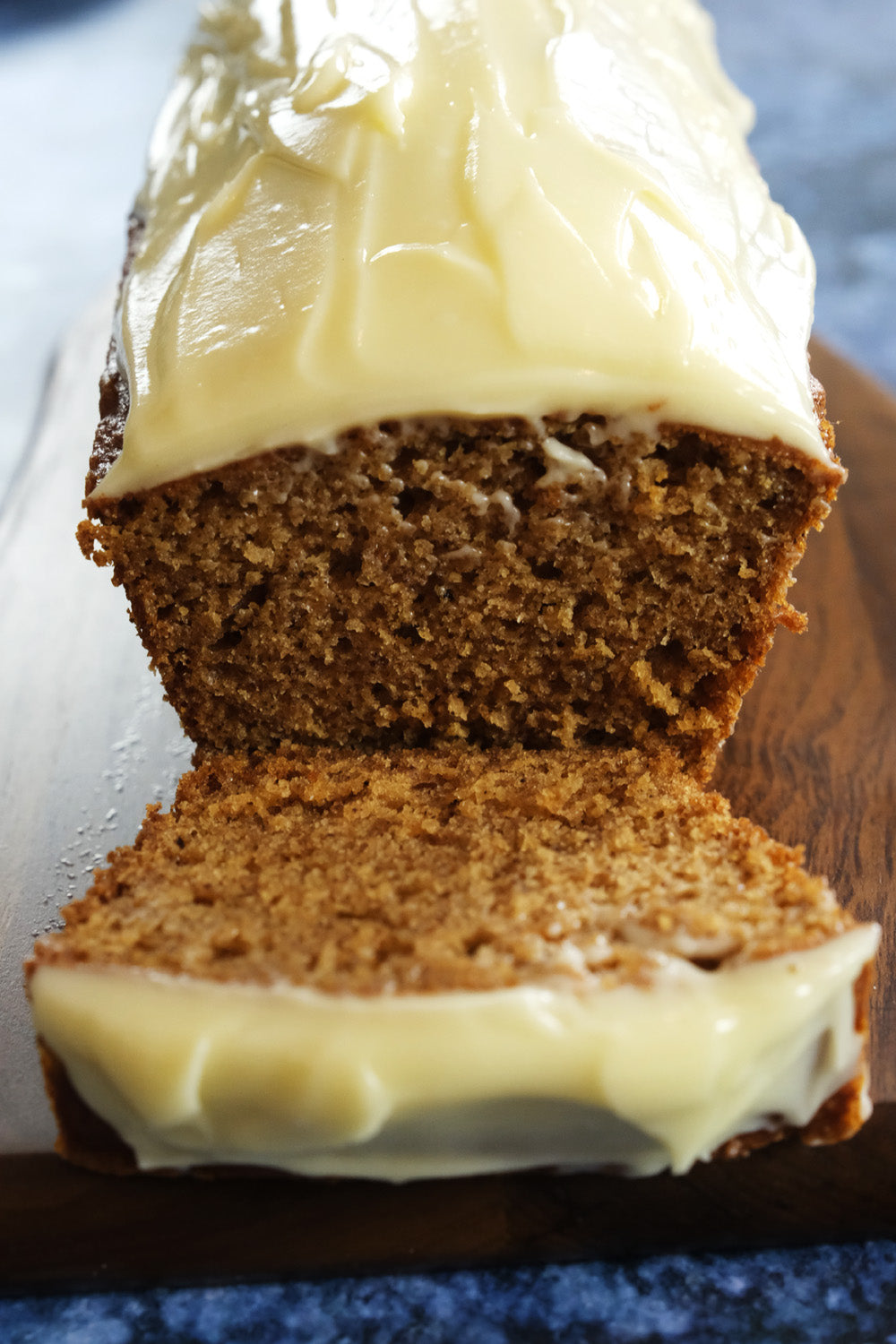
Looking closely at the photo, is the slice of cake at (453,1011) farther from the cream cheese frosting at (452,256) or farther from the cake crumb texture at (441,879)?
the cream cheese frosting at (452,256)

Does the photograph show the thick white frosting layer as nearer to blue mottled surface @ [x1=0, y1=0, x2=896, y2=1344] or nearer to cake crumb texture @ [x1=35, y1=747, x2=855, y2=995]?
cake crumb texture @ [x1=35, y1=747, x2=855, y2=995]

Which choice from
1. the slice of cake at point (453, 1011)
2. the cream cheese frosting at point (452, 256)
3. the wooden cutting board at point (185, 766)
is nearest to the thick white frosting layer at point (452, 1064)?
the slice of cake at point (453, 1011)

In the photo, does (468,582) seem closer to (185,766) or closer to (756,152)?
(185,766)

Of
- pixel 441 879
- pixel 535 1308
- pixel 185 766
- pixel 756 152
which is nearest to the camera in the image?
pixel 535 1308

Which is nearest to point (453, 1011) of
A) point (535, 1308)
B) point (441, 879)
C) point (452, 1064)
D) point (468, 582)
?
point (452, 1064)

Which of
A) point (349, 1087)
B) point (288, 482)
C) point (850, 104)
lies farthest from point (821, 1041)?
point (850, 104)
